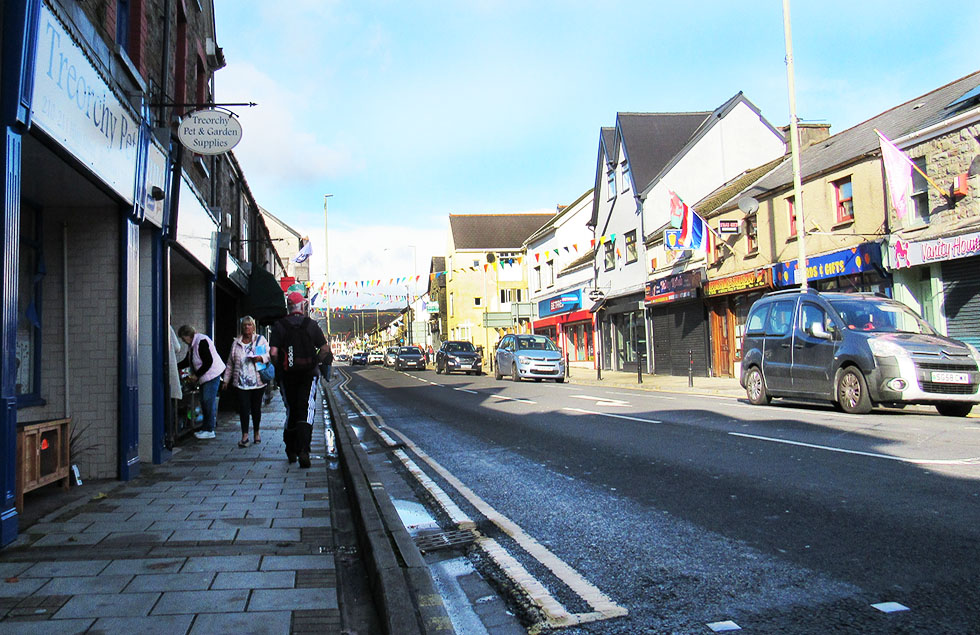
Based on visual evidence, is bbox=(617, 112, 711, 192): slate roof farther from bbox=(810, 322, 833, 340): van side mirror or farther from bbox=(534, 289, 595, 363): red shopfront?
bbox=(810, 322, 833, 340): van side mirror

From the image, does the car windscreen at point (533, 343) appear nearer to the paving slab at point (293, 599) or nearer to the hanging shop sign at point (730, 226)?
the hanging shop sign at point (730, 226)

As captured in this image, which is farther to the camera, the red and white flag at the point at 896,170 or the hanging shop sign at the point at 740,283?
the hanging shop sign at the point at 740,283

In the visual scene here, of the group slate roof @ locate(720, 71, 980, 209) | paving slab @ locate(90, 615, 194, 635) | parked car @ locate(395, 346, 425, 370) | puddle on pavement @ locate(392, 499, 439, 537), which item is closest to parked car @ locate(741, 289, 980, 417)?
slate roof @ locate(720, 71, 980, 209)

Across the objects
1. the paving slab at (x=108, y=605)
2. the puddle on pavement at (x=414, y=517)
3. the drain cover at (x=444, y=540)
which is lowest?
the puddle on pavement at (x=414, y=517)

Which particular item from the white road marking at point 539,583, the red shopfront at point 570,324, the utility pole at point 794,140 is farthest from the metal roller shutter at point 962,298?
the red shopfront at point 570,324

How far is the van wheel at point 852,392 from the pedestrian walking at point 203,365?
9.55m

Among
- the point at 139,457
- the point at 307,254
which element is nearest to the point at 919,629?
the point at 139,457

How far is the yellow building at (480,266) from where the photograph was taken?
64.0 m

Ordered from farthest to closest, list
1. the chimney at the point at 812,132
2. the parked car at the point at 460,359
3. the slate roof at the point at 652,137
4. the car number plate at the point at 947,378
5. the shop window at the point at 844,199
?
the parked car at the point at 460,359 → the slate roof at the point at 652,137 → the chimney at the point at 812,132 → the shop window at the point at 844,199 → the car number plate at the point at 947,378

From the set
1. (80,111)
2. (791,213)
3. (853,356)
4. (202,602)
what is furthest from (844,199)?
(202,602)

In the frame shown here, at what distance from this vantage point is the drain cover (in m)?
4.80

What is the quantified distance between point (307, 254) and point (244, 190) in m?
7.71

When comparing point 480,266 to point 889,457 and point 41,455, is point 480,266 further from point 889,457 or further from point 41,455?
point 41,455

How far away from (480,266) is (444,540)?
60160mm
